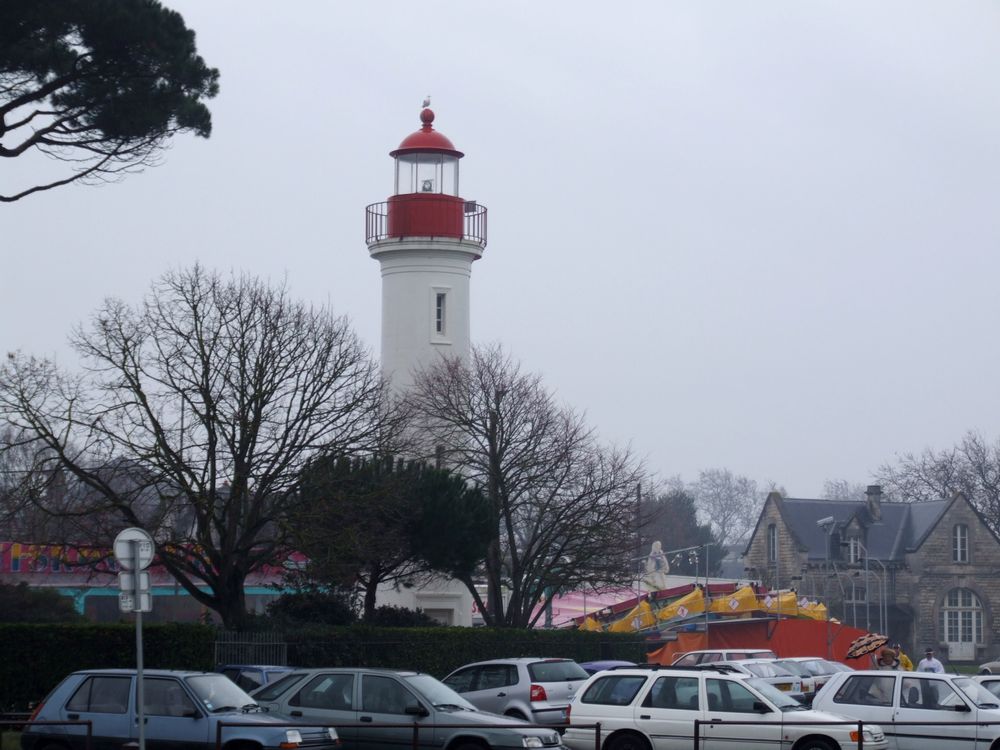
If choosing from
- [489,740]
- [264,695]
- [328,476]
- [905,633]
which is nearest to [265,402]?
[328,476]

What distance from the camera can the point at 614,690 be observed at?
21.1 metres

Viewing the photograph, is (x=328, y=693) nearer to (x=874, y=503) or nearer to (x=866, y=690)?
(x=866, y=690)

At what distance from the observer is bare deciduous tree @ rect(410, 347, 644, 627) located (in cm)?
4156

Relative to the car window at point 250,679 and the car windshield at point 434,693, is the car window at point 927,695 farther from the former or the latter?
the car window at point 250,679

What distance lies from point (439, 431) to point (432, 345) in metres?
3.51

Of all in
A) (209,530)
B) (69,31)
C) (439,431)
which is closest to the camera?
(69,31)

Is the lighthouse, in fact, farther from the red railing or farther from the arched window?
the arched window

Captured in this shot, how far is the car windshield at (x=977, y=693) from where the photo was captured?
21.3 m

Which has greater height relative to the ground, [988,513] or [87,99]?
[87,99]

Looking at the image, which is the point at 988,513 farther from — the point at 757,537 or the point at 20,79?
the point at 20,79

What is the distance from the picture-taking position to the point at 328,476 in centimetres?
3388

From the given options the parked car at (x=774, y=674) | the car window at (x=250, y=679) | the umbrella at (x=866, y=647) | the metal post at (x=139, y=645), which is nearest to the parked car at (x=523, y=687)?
the car window at (x=250, y=679)

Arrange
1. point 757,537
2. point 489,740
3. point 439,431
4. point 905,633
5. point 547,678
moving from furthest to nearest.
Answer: point 757,537, point 905,633, point 439,431, point 547,678, point 489,740

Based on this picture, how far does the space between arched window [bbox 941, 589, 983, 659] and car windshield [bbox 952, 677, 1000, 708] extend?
46955 millimetres
